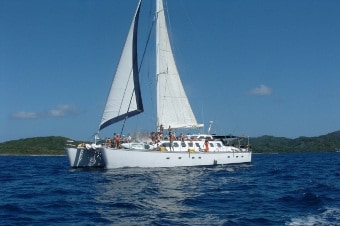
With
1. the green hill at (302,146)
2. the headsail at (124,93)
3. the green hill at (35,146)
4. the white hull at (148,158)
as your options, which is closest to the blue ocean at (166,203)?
the white hull at (148,158)

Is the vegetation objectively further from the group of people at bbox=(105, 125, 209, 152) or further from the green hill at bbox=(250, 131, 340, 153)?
the group of people at bbox=(105, 125, 209, 152)

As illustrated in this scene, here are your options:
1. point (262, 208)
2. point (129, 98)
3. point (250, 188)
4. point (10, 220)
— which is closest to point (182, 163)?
point (129, 98)

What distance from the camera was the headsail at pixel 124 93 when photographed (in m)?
A: 35.7

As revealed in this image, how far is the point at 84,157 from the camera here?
3647cm

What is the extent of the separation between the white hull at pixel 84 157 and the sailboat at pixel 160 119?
79mm

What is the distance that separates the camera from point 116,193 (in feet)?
64.9

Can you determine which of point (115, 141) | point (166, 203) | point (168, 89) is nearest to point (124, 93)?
point (115, 141)

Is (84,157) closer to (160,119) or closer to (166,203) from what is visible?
(160,119)

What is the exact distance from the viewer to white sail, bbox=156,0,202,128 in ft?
128

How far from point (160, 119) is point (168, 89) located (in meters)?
2.87

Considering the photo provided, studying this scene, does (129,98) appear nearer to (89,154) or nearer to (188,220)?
(89,154)

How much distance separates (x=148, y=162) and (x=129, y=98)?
5406 mm

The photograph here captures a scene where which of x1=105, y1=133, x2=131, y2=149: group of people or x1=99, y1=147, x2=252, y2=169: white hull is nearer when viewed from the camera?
x1=99, y1=147, x2=252, y2=169: white hull

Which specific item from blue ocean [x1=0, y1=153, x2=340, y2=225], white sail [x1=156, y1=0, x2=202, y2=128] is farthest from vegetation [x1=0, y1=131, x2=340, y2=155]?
blue ocean [x1=0, y1=153, x2=340, y2=225]
